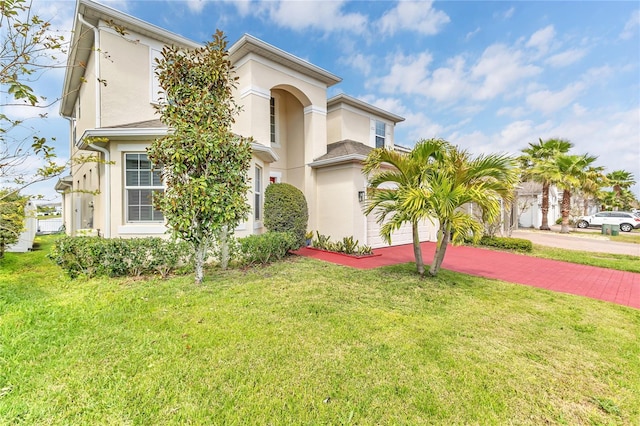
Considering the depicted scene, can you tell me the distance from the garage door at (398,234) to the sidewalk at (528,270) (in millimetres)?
446

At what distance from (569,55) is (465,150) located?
28.7 feet

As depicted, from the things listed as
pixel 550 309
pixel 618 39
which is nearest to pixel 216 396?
pixel 550 309

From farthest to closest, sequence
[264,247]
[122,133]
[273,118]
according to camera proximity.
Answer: [273,118] < [264,247] < [122,133]

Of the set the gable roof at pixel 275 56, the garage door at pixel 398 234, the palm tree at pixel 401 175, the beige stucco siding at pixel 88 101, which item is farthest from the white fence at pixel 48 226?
the palm tree at pixel 401 175

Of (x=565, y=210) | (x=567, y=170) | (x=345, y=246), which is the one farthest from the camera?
(x=565, y=210)

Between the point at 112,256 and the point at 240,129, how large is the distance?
6.53 metres

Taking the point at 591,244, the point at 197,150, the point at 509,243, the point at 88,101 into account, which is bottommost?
the point at 591,244

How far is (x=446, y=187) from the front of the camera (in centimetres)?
627

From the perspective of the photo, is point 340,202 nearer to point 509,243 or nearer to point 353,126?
point 353,126

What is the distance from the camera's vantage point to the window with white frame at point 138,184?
811cm

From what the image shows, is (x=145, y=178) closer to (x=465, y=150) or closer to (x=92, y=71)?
(x=92, y=71)

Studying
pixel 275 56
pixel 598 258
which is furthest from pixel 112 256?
pixel 598 258

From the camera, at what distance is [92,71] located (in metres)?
9.85

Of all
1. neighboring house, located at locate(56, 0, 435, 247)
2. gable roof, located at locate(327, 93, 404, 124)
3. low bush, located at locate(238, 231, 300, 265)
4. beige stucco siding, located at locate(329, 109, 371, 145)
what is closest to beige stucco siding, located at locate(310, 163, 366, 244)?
neighboring house, located at locate(56, 0, 435, 247)
